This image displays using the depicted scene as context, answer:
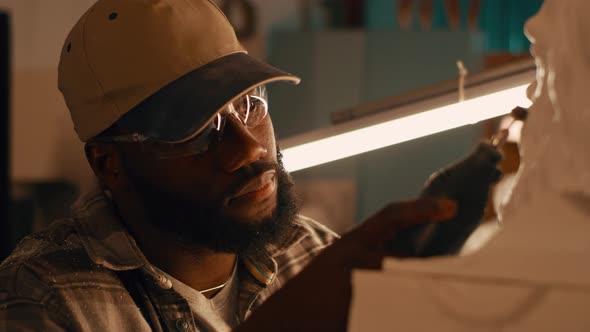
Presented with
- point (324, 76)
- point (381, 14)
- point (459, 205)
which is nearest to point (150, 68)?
point (459, 205)

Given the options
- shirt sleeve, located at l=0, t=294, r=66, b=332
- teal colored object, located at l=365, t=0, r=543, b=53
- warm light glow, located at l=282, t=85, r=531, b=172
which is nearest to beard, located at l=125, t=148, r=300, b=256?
warm light glow, located at l=282, t=85, r=531, b=172

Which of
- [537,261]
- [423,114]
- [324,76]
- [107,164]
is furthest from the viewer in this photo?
[324,76]

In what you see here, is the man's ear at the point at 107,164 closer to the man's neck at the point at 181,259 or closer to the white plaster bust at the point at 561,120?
the man's neck at the point at 181,259

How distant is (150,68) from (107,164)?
8.3 inches

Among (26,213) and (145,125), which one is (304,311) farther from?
(26,213)

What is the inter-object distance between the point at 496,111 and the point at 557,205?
1.61 ft

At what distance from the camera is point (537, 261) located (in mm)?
568

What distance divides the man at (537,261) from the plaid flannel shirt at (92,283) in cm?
63

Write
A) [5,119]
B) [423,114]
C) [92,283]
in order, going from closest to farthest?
1. [423,114]
2. [92,283]
3. [5,119]

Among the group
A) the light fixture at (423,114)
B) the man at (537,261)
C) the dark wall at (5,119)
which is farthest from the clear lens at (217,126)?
the dark wall at (5,119)

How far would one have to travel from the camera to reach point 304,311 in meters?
0.69

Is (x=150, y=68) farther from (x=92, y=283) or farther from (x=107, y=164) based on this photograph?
(x=92, y=283)

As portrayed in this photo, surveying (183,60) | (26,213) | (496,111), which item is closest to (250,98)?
(183,60)

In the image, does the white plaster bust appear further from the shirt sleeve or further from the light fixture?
the shirt sleeve
